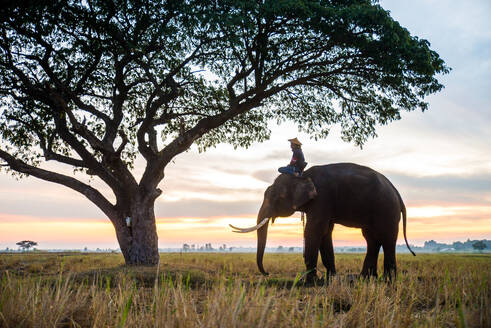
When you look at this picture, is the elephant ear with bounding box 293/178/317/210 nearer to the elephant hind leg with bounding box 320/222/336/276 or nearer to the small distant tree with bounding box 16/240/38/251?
the elephant hind leg with bounding box 320/222/336/276

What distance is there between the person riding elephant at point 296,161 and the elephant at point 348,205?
216mm

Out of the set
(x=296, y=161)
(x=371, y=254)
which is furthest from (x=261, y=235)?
(x=371, y=254)

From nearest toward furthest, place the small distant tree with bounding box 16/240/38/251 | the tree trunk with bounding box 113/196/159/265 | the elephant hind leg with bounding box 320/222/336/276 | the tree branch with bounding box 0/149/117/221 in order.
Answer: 1. the elephant hind leg with bounding box 320/222/336/276
2. the tree trunk with bounding box 113/196/159/265
3. the tree branch with bounding box 0/149/117/221
4. the small distant tree with bounding box 16/240/38/251

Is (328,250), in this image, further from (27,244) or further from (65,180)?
(27,244)

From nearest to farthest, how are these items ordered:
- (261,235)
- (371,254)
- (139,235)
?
(371,254)
(261,235)
(139,235)

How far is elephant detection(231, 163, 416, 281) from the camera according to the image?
10.6m

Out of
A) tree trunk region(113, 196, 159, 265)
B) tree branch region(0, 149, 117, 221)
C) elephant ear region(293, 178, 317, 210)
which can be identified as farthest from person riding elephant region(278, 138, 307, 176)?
tree branch region(0, 149, 117, 221)

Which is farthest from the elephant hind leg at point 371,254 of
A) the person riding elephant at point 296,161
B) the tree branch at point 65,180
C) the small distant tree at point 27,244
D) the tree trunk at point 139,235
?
the small distant tree at point 27,244

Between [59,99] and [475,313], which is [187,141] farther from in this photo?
[475,313]

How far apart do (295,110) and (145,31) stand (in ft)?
24.1

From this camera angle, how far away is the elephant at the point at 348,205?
10562mm

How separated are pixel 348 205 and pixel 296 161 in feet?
5.94

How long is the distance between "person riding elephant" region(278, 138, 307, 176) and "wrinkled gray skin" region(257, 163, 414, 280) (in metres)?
0.24

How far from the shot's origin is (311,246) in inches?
408
